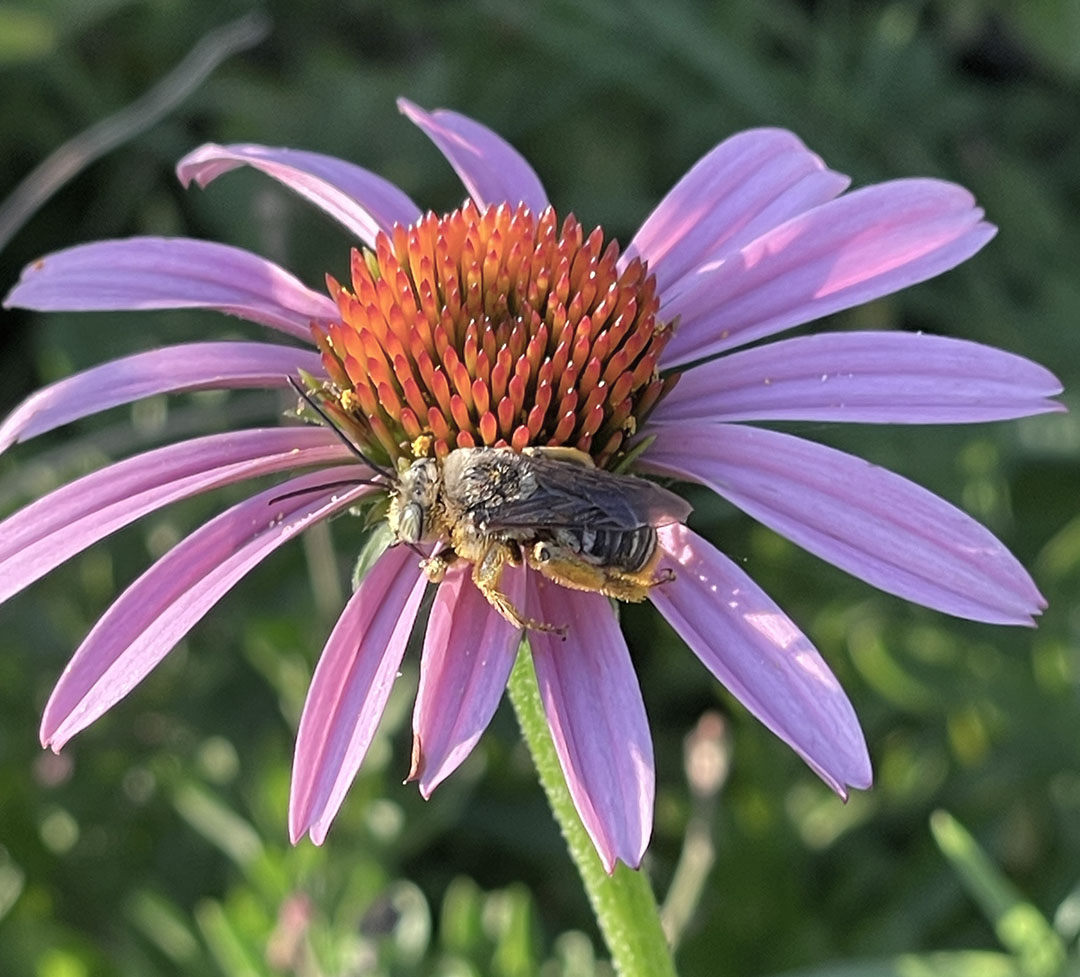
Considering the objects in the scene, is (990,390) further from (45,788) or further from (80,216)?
(80,216)

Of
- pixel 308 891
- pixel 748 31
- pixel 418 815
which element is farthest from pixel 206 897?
pixel 748 31

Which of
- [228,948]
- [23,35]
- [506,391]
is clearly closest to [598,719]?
[506,391]

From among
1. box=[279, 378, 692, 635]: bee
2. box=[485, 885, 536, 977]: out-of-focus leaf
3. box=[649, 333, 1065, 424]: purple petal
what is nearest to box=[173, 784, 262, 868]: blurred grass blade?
box=[485, 885, 536, 977]: out-of-focus leaf

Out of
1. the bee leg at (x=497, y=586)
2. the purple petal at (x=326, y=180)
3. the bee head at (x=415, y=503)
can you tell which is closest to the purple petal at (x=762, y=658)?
the bee leg at (x=497, y=586)

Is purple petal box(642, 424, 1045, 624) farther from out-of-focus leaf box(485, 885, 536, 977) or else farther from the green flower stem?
out-of-focus leaf box(485, 885, 536, 977)

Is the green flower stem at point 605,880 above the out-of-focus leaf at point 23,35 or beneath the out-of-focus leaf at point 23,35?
beneath

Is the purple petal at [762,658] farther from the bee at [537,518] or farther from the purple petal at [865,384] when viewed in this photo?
the purple petal at [865,384]
